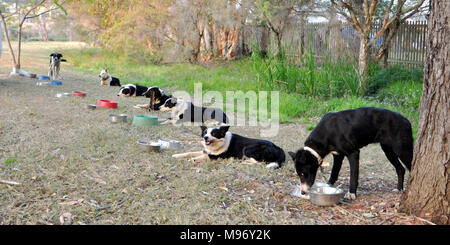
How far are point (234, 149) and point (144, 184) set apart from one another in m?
1.81

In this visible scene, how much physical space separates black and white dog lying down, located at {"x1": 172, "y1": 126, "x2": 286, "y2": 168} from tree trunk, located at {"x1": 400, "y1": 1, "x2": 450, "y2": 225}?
7.88 ft

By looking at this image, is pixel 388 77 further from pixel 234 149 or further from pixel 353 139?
pixel 353 139

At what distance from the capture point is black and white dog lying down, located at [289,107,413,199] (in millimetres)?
4836

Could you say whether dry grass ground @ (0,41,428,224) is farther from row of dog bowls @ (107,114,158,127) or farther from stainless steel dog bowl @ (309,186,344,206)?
row of dog bowls @ (107,114,158,127)

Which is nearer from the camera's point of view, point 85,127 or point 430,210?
point 430,210

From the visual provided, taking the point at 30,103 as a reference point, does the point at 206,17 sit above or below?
above

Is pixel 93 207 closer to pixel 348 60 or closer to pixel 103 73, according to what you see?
pixel 348 60

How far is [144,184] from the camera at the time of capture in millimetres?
5262

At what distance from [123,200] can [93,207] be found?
0.35 metres

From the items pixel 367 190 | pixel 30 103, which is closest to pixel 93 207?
pixel 367 190

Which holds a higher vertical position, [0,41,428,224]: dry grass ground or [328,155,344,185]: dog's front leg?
[328,155,344,185]: dog's front leg

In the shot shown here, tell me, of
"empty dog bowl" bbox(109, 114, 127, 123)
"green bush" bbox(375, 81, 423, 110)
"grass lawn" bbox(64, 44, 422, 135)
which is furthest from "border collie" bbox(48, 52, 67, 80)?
"green bush" bbox(375, 81, 423, 110)

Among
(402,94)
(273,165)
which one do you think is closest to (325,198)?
(273,165)
